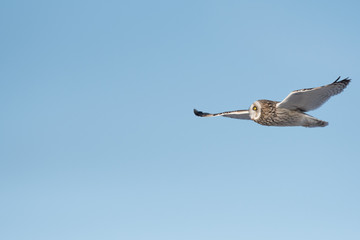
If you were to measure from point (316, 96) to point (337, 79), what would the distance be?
3.55 ft

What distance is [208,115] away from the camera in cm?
2205

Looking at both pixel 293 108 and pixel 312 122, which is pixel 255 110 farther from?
pixel 312 122

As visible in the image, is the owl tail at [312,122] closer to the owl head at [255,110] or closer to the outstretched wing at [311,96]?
the outstretched wing at [311,96]

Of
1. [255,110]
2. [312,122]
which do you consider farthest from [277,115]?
[312,122]

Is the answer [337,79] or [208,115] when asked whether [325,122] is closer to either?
[337,79]

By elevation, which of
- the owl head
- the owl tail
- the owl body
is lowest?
the owl tail

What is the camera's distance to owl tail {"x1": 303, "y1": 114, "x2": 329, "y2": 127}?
18.0 m

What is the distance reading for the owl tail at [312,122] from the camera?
59.1ft

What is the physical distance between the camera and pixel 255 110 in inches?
734

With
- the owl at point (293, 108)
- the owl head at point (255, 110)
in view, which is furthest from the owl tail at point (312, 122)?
the owl head at point (255, 110)

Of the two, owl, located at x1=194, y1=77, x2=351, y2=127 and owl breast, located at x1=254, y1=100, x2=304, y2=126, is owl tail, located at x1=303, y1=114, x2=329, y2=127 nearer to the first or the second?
owl, located at x1=194, y1=77, x2=351, y2=127

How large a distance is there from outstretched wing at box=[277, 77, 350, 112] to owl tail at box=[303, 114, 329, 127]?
41cm

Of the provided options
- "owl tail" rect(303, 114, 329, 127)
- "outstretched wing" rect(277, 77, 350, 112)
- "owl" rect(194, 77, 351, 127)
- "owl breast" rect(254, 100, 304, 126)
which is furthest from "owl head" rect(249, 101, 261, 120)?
"owl tail" rect(303, 114, 329, 127)

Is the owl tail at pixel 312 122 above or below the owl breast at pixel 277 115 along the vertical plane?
below
